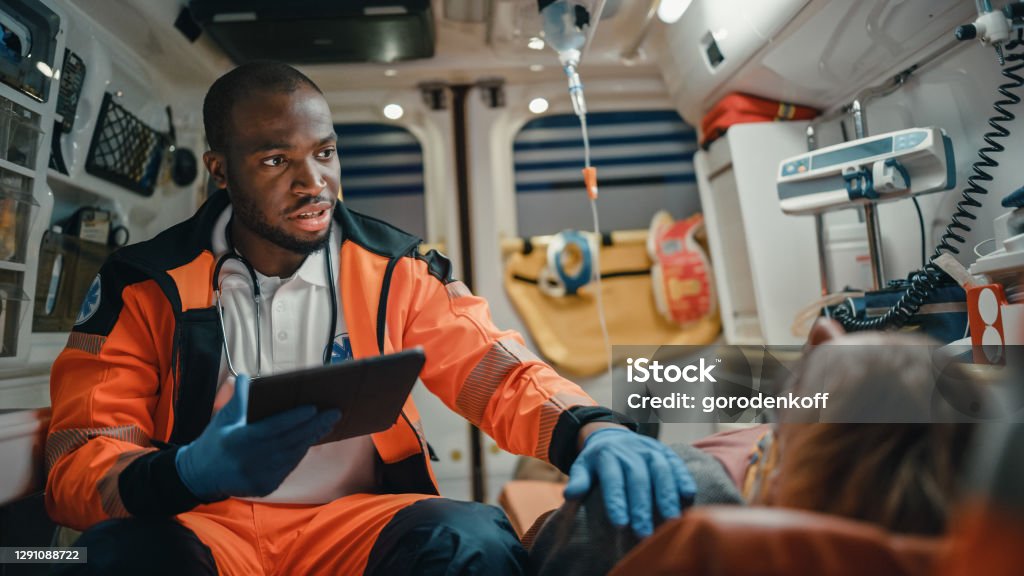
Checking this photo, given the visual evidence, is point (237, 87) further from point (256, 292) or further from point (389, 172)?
point (389, 172)

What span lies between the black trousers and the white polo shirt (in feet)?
0.73

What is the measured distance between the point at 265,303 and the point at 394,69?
45.4 inches

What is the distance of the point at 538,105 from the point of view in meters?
2.32

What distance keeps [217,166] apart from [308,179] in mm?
203

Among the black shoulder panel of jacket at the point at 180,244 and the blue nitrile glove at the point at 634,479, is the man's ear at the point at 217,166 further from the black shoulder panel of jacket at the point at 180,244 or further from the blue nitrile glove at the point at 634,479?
the blue nitrile glove at the point at 634,479

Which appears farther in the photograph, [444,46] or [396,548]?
[444,46]

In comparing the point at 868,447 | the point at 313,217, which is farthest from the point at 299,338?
the point at 868,447

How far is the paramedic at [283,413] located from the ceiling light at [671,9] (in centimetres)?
104

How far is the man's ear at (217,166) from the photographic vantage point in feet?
3.80

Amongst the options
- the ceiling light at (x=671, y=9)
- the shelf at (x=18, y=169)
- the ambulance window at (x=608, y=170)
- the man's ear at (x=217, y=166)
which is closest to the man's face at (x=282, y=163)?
the man's ear at (x=217, y=166)

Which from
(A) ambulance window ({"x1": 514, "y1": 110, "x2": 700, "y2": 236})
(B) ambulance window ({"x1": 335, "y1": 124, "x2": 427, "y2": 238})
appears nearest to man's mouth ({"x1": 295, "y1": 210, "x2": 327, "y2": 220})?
(B) ambulance window ({"x1": 335, "y1": 124, "x2": 427, "y2": 238})

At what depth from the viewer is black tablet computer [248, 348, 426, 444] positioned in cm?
78

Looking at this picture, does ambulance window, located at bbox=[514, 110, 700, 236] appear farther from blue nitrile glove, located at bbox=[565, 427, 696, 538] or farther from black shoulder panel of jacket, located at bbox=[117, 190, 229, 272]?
blue nitrile glove, located at bbox=[565, 427, 696, 538]

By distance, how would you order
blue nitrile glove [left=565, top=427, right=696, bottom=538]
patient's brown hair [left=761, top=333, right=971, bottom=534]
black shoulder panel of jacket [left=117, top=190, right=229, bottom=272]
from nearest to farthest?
patient's brown hair [left=761, top=333, right=971, bottom=534] < blue nitrile glove [left=565, top=427, right=696, bottom=538] < black shoulder panel of jacket [left=117, top=190, right=229, bottom=272]
